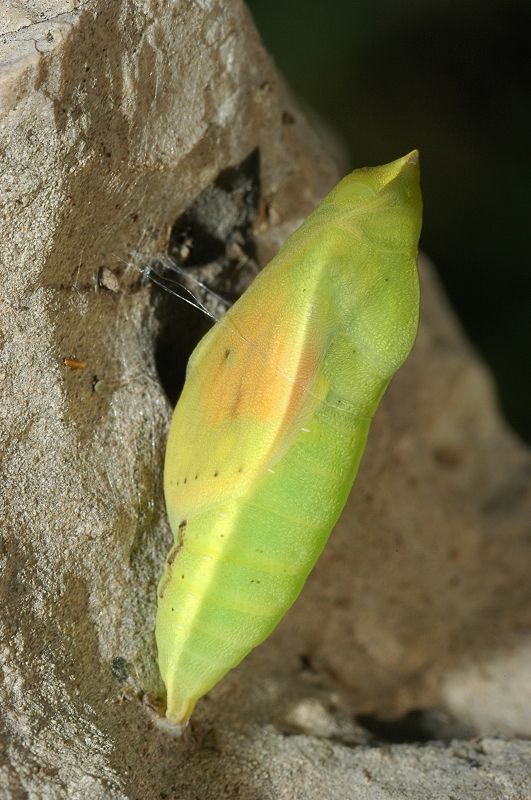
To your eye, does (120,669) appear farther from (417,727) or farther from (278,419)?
(417,727)

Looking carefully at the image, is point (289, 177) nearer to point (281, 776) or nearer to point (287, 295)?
point (287, 295)

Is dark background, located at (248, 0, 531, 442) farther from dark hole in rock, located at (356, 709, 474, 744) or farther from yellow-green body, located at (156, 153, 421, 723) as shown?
yellow-green body, located at (156, 153, 421, 723)

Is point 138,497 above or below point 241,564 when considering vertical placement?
above

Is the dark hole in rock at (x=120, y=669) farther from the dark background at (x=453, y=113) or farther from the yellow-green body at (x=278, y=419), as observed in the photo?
Answer: the dark background at (x=453, y=113)

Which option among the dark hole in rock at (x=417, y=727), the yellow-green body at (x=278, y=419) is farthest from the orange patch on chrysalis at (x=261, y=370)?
the dark hole in rock at (x=417, y=727)

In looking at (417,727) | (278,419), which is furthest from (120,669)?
(417,727)

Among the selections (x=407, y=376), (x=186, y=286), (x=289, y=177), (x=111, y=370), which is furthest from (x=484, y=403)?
(x=111, y=370)

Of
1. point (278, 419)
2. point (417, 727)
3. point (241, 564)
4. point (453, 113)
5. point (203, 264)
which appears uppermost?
point (203, 264)
